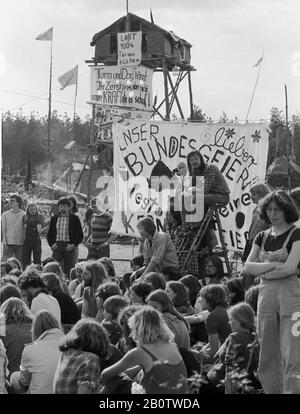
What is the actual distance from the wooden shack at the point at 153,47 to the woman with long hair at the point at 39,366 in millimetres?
18503

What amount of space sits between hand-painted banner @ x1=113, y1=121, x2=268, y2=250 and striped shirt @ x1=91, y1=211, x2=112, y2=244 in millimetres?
127

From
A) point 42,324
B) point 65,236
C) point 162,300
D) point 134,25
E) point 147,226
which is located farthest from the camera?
point 134,25

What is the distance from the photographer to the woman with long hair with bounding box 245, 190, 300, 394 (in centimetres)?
623

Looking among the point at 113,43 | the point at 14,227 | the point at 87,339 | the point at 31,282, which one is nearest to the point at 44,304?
the point at 31,282

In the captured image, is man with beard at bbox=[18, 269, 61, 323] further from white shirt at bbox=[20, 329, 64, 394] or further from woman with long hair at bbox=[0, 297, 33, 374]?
white shirt at bbox=[20, 329, 64, 394]

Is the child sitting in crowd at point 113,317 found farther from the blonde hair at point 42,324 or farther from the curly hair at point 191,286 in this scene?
the curly hair at point 191,286

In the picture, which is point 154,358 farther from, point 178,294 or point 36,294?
point 36,294

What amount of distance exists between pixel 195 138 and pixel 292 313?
23.9 ft

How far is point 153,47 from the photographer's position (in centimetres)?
2700

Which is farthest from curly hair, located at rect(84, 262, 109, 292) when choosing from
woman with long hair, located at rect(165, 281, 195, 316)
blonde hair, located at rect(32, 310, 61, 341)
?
blonde hair, located at rect(32, 310, 61, 341)

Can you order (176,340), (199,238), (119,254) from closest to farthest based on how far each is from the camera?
(176,340), (199,238), (119,254)

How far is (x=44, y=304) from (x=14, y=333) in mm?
887

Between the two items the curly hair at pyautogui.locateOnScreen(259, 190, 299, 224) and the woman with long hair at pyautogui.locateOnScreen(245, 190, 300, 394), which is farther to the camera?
the curly hair at pyautogui.locateOnScreen(259, 190, 299, 224)
